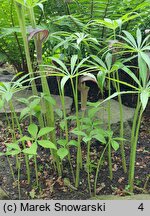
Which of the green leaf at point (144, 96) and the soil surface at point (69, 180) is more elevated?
the green leaf at point (144, 96)

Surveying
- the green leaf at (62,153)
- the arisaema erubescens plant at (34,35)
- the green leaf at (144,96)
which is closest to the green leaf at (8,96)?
the arisaema erubescens plant at (34,35)

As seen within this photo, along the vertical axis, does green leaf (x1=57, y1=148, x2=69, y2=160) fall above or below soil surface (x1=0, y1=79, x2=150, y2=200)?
above

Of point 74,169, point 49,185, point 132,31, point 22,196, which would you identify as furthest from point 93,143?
point 132,31

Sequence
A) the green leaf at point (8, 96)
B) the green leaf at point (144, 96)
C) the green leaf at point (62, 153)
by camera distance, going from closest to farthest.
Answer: the green leaf at point (144, 96) < the green leaf at point (8, 96) < the green leaf at point (62, 153)

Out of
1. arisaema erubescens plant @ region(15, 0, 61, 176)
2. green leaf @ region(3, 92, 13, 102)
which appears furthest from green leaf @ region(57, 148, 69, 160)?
green leaf @ region(3, 92, 13, 102)

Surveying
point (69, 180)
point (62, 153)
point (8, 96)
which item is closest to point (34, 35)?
point (8, 96)

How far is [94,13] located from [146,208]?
3.19 feet

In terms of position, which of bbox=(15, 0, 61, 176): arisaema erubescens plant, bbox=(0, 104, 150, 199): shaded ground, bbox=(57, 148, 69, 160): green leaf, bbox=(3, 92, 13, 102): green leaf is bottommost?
bbox=(0, 104, 150, 199): shaded ground

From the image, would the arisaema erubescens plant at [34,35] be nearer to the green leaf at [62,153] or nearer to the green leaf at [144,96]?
the green leaf at [62,153]

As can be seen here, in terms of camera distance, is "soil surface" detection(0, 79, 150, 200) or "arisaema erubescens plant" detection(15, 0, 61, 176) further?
"soil surface" detection(0, 79, 150, 200)

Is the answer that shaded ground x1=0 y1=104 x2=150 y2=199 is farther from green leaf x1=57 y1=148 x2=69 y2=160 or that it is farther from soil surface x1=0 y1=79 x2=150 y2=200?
green leaf x1=57 y1=148 x2=69 y2=160

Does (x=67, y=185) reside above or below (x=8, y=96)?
below

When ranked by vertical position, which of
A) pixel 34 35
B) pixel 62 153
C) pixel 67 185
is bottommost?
pixel 67 185

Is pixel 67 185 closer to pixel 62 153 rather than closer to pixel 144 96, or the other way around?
pixel 62 153
